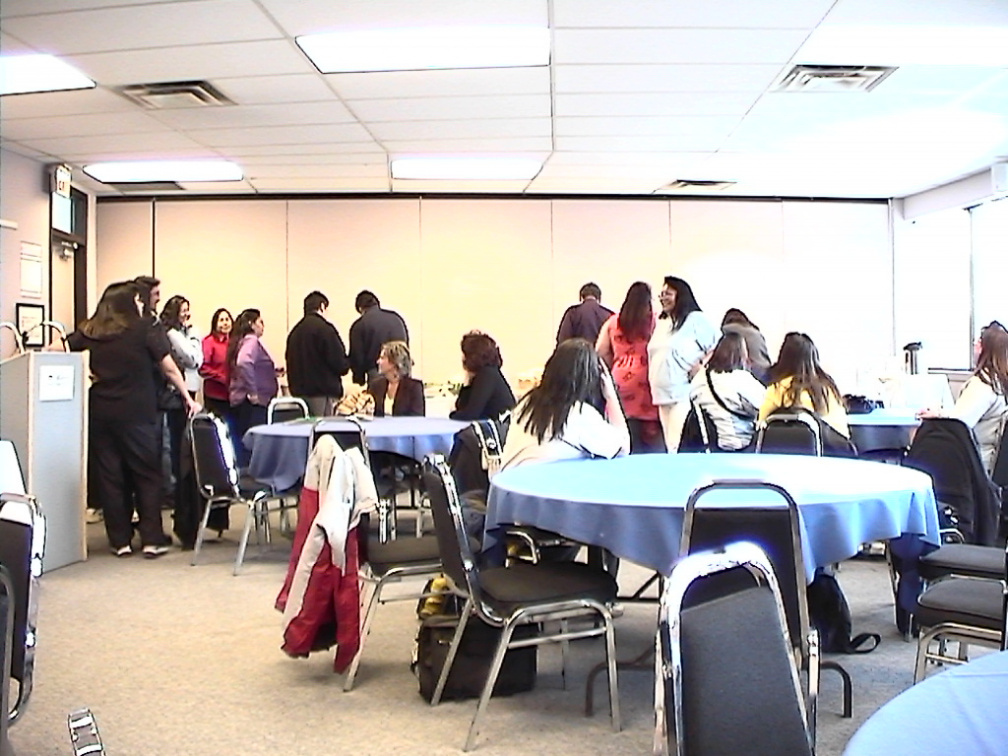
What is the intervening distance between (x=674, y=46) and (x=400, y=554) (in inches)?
121

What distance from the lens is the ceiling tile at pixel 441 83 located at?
5609 mm

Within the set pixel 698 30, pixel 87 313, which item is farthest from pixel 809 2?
pixel 87 313

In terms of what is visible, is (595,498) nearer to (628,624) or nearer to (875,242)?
(628,624)

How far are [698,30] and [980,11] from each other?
132 centimetres

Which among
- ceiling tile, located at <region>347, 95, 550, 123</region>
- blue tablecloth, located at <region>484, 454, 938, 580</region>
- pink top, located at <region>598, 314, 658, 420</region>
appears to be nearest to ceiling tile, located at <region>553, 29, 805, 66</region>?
ceiling tile, located at <region>347, 95, 550, 123</region>

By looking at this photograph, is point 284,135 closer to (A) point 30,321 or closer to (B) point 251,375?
(B) point 251,375

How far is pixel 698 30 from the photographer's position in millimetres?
4844

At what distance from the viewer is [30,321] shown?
7855 millimetres

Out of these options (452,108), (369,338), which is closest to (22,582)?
(452,108)

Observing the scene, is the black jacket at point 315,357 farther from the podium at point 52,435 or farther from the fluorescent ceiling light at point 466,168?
the podium at point 52,435

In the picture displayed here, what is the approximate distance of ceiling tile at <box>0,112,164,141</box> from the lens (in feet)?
21.7

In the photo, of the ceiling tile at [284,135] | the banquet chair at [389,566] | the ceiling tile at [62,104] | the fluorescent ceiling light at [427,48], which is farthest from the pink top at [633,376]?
the ceiling tile at [62,104]

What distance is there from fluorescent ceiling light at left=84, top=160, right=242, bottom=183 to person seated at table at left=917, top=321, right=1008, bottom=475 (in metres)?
6.05

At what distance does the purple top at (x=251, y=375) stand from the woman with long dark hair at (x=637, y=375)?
2.79 metres
